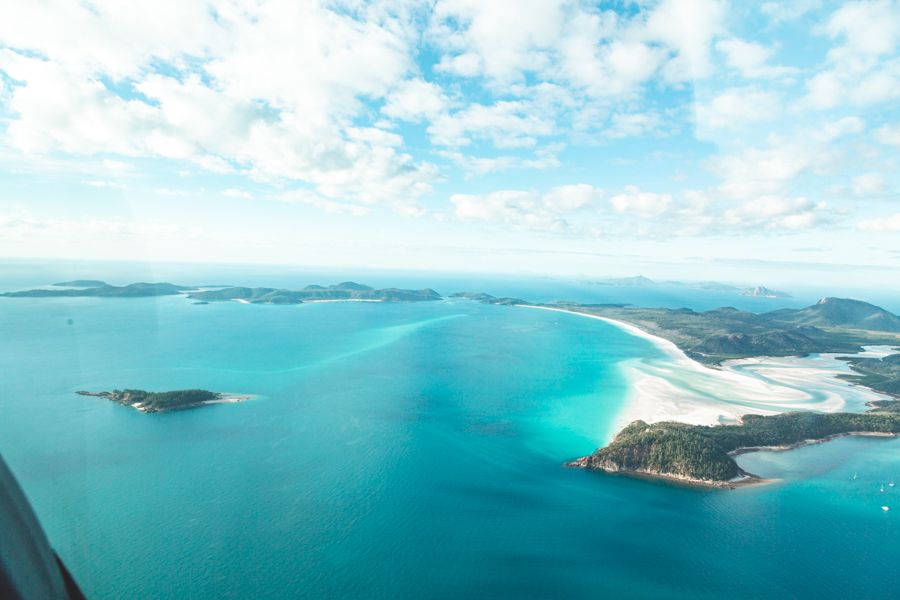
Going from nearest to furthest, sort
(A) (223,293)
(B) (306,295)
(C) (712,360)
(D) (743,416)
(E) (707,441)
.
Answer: (E) (707,441), (D) (743,416), (C) (712,360), (A) (223,293), (B) (306,295)

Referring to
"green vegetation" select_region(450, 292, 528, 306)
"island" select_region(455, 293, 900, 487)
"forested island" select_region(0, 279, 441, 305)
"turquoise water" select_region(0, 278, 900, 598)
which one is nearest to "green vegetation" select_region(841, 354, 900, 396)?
"island" select_region(455, 293, 900, 487)

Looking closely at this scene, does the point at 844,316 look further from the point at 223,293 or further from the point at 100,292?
the point at 100,292

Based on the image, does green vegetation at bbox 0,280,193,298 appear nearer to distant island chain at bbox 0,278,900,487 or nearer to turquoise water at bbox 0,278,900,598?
distant island chain at bbox 0,278,900,487

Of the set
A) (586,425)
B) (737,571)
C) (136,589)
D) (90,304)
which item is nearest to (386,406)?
(586,425)

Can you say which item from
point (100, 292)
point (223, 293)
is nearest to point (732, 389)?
point (223, 293)

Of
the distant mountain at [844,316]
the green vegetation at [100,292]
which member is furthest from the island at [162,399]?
the distant mountain at [844,316]

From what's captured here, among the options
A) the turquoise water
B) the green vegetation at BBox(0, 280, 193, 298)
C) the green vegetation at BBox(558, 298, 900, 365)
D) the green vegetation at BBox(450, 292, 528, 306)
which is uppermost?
the green vegetation at BBox(0, 280, 193, 298)

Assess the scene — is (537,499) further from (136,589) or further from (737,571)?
(136,589)
